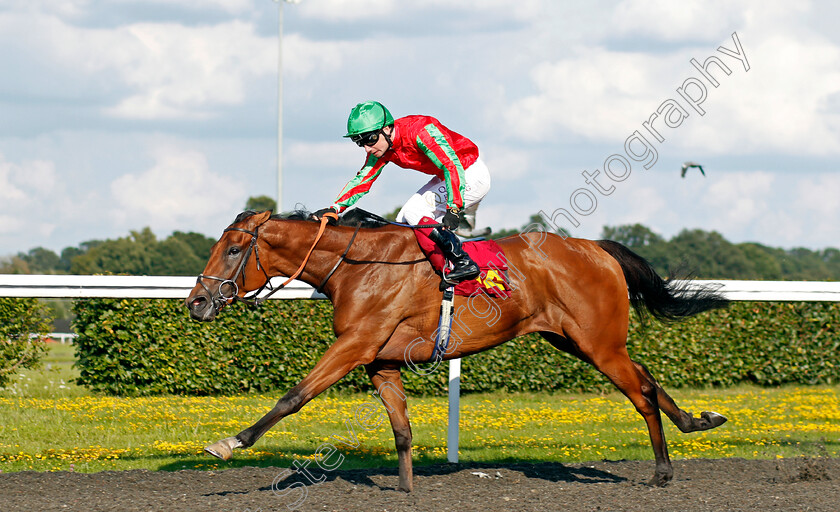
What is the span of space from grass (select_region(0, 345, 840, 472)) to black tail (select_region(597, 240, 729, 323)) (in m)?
1.30

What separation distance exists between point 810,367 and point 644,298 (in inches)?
241

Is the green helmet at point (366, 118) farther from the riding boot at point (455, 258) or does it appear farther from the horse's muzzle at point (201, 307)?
the horse's muzzle at point (201, 307)

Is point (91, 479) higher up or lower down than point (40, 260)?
lower down

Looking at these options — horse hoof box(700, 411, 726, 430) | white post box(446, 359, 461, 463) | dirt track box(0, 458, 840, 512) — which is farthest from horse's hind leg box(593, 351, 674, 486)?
white post box(446, 359, 461, 463)

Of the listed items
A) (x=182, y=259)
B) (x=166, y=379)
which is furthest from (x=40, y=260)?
(x=166, y=379)

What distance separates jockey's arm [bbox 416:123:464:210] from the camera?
4.76m

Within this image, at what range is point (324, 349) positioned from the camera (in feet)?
30.1

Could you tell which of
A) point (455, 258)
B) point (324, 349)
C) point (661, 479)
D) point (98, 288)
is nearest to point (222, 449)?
point (455, 258)

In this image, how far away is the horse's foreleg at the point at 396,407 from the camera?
4930 millimetres

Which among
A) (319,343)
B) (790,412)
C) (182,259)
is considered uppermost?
(182,259)

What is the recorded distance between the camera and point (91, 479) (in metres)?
5.02

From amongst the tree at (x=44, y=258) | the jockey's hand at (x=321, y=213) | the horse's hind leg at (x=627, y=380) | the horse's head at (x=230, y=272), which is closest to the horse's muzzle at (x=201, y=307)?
the horse's head at (x=230, y=272)

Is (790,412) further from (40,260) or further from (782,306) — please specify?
(40,260)

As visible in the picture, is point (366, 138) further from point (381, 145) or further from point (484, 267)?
point (484, 267)
